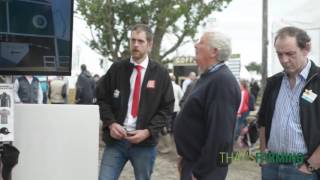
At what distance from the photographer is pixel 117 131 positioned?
4.60 metres

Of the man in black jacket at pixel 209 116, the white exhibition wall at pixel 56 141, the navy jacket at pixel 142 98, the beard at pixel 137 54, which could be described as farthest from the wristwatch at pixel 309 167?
the white exhibition wall at pixel 56 141

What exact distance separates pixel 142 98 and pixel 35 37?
1.10 m

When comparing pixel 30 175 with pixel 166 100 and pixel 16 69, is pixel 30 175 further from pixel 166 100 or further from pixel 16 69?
pixel 166 100

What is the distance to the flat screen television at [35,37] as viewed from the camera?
4.01 m

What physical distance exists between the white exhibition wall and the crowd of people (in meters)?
0.14

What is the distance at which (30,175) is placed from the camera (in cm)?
458

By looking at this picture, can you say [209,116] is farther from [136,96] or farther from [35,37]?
[35,37]

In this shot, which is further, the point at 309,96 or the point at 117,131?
the point at 117,131

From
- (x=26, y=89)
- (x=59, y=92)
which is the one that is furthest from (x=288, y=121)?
(x=59, y=92)

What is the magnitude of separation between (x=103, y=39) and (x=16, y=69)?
16.5 metres

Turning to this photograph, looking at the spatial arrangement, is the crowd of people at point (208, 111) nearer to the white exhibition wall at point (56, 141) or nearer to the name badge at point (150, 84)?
the name badge at point (150, 84)

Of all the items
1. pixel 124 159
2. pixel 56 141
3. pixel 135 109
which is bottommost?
pixel 124 159

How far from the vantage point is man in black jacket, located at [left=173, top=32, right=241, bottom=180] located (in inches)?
143

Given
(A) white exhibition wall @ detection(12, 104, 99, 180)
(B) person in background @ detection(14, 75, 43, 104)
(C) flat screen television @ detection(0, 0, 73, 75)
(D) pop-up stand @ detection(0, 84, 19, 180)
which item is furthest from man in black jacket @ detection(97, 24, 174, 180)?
(B) person in background @ detection(14, 75, 43, 104)
